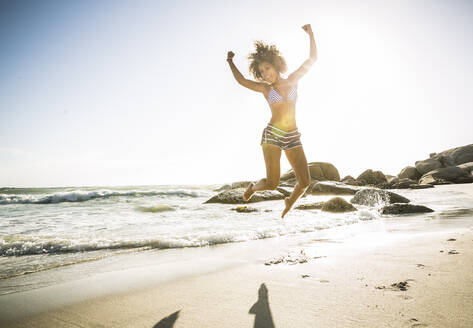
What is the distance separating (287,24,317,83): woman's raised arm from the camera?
4176mm

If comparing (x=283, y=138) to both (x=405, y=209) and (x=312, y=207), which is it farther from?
(x=312, y=207)

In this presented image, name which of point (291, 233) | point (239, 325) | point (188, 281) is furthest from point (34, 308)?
point (291, 233)

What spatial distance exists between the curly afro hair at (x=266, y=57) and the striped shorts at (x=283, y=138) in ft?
3.04

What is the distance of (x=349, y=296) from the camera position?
2.12 metres

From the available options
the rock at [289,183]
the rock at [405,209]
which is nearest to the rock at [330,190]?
the rock at [289,183]

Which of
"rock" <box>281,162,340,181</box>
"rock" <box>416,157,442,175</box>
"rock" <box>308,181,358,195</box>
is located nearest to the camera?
"rock" <box>308,181,358,195</box>

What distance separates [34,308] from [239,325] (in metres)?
1.81

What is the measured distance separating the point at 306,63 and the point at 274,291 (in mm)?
3272

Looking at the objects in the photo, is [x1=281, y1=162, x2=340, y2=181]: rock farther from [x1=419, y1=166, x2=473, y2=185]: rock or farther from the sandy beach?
the sandy beach

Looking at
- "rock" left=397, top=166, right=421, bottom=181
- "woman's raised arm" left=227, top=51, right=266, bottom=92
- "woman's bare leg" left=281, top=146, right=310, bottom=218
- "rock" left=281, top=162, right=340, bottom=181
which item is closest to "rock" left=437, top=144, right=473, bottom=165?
"rock" left=397, top=166, right=421, bottom=181

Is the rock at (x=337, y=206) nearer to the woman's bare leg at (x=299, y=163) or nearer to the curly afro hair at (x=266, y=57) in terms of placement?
the woman's bare leg at (x=299, y=163)

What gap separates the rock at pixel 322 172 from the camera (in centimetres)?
2921

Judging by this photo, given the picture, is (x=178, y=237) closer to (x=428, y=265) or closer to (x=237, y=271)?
(x=237, y=271)

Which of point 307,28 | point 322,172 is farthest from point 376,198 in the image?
point 322,172
